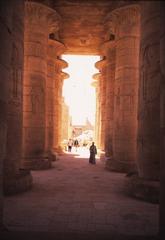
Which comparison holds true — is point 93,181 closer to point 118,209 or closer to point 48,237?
point 118,209

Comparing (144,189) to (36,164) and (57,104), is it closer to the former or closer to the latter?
(36,164)

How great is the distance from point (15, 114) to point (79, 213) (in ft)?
12.0

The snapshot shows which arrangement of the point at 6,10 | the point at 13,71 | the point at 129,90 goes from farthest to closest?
the point at 129,90, the point at 13,71, the point at 6,10

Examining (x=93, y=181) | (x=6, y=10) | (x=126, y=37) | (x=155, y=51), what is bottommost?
(x=93, y=181)

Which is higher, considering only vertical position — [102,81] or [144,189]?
[102,81]

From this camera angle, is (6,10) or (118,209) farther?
(118,209)

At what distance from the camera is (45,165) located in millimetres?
12758

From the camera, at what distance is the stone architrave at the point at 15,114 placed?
7.82 m

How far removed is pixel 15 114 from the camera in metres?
8.21

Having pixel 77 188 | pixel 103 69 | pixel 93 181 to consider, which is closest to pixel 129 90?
pixel 93 181

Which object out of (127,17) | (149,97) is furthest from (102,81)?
(149,97)

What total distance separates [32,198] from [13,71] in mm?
3610

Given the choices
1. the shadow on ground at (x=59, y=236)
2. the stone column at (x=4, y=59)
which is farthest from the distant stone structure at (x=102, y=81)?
the shadow on ground at (x=59, y=236)

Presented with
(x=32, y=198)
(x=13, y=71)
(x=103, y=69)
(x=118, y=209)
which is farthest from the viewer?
(x=103, y=69)
